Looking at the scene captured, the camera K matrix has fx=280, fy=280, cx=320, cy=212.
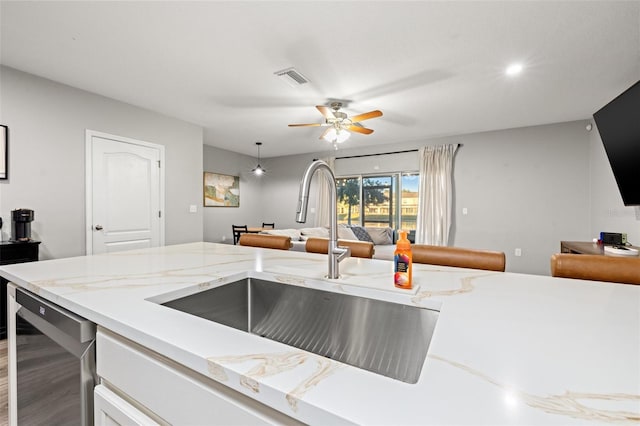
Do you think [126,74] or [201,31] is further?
[126,74]

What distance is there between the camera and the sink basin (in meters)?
0.86

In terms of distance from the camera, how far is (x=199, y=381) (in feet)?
1.72

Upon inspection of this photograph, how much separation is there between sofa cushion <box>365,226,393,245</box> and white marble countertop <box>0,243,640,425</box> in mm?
4127

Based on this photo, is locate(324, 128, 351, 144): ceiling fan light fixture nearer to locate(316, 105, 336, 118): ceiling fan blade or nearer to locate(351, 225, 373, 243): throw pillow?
locate(316, 105, 336, 118): ceiling fan blade

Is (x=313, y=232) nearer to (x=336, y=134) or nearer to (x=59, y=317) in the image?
(x=336, y=134)

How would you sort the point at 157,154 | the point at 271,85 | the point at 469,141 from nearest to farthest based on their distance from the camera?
the point at 271,85
the point at 157,154
the point at 469,141

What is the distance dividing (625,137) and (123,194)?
16.6 ft

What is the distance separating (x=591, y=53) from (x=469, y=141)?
102 inches

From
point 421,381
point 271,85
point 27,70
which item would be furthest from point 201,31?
point 421,381

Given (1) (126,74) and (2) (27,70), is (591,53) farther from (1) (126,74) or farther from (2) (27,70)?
(2) (27,70)

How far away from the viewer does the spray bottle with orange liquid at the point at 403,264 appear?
3.02 ft

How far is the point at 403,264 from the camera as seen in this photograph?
0.94 meters

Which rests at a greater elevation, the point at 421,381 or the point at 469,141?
the point at 469,141

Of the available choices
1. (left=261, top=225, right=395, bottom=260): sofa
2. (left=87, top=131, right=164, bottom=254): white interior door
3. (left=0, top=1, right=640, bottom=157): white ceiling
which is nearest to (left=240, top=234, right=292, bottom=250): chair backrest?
(left=261, top=225, right=395, bottom=260): sofa
